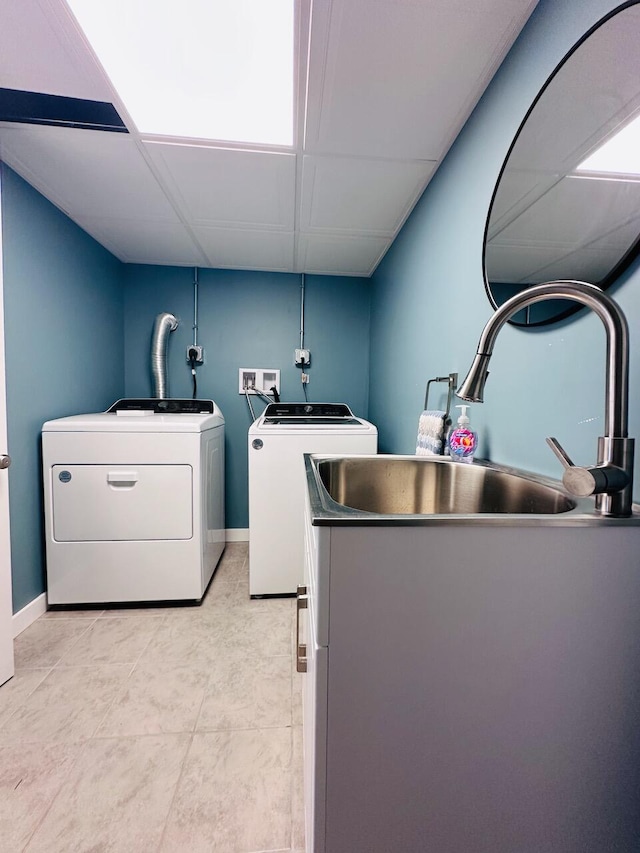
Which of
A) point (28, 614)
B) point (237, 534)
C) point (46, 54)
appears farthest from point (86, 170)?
point (237, 534)

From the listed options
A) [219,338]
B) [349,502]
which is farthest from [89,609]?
[219,338]

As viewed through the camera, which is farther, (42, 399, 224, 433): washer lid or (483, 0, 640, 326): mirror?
(42, 399, 224, 433): washer lid

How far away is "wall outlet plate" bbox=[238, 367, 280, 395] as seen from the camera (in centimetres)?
275

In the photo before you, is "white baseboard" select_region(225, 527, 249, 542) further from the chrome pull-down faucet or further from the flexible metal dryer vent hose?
the chrome pull-down faucet

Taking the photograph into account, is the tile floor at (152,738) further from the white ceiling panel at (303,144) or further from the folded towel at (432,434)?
the white ceiling panel at (303,144)

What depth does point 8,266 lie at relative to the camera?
154cm

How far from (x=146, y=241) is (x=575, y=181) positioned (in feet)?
7.73

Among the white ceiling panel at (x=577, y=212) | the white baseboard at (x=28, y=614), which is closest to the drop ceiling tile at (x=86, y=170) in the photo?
the white ceiling panel at (x=577, y=212)

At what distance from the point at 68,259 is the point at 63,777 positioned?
7.49 ft

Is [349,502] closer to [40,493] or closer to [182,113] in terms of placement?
[182,113]

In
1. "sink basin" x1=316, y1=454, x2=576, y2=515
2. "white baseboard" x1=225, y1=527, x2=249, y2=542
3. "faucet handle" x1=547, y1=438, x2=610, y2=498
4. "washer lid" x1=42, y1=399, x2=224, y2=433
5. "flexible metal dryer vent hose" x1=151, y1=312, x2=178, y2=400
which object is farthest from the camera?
"white baseboard" x1=225, y1=527, x2=249, y2=542

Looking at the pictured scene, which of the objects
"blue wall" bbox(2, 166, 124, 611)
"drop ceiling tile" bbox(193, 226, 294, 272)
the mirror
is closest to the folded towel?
the mirror

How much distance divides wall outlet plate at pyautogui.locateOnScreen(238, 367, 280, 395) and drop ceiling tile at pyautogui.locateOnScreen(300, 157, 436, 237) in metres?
1.07

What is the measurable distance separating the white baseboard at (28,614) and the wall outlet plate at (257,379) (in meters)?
1.71
